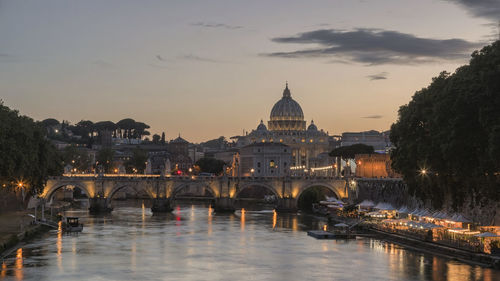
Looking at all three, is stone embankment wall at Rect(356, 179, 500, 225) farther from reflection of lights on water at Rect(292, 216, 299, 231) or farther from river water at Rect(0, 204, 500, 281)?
reflection of lights on water at Rect(292, 216, 299, 231)

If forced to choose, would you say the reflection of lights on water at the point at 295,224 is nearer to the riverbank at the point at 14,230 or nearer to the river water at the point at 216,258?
the river water at the point at 216,258

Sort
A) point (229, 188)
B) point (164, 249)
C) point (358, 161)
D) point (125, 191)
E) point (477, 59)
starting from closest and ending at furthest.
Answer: point (477, 59) → point (164, 249) → point (229, 188) → point (358, 161) → point (125, 191)

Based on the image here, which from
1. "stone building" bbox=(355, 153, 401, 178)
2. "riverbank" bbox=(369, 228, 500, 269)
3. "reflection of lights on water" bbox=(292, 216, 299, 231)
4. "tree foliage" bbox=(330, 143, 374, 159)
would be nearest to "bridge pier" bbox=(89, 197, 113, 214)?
"reflection of lights on water" bbox=(292, 216, 299, 231)

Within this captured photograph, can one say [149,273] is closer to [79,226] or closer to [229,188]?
[79,226]

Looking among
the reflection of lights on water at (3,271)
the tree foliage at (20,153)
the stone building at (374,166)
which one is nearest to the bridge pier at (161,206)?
the tree foliage at (20,153)

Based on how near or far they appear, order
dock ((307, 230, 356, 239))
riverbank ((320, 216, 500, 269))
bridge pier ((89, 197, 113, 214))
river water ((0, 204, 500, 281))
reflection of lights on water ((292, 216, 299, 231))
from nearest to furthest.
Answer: river water ((0, 204, 500, 281)), riverbank ((320, 216, 500, 269)), dock ((307, 230, 356, 239)), reflection of lights on water ((292, 216, 299, 231)), bridge pier ((89, 197, 113, 214))

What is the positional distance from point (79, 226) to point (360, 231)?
26179 millimetres

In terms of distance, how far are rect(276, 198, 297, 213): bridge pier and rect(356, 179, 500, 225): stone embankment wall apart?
9.70m

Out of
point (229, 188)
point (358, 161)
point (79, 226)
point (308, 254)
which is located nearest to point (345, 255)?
point (308, 254)

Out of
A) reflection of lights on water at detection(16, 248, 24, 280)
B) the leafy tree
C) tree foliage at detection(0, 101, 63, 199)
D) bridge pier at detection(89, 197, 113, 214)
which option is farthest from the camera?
the leafy tree

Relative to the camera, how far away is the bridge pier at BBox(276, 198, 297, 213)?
129875 millimetres

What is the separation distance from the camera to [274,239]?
80.9 m

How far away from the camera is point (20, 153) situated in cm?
7812

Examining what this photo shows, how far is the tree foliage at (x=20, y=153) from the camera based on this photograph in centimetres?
7550
